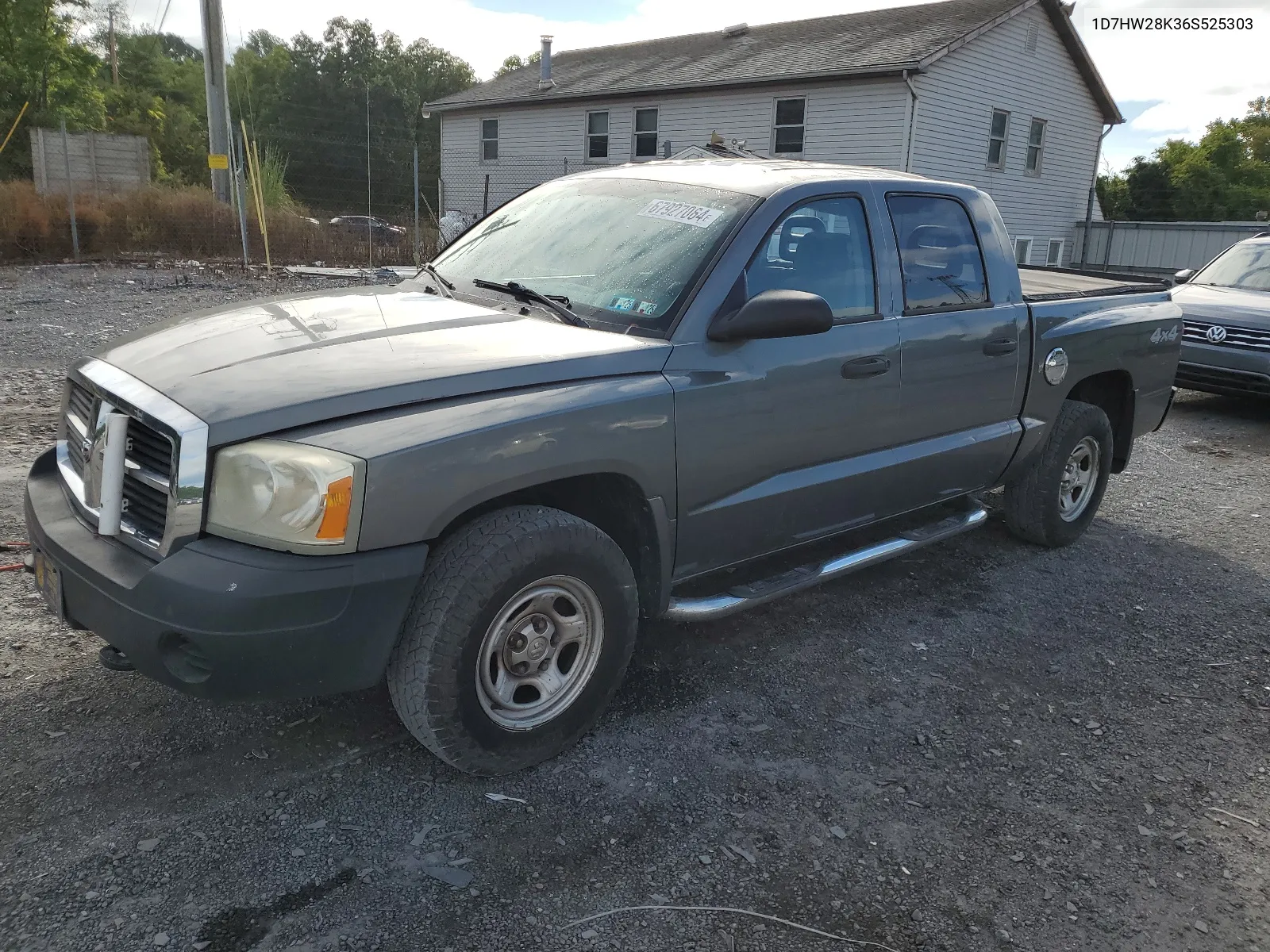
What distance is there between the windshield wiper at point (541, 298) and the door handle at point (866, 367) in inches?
41.5

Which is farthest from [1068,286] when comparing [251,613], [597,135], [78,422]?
[597,135]

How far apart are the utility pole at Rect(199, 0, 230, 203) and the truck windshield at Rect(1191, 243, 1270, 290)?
15.4 meters

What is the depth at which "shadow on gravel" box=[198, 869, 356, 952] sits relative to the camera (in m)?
Result: 2.24

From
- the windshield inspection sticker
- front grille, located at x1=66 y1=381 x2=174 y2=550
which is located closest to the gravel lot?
front grille, located at x1=66 y1=381 x2=174 y2=550

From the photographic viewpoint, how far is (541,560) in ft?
9.07

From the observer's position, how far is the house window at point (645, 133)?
2464 centimetres

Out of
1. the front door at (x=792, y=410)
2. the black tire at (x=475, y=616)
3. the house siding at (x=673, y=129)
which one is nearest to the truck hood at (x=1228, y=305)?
the front door at (x=792, y=410)

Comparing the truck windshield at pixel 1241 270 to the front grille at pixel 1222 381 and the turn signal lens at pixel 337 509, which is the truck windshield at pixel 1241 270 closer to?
the front grille at pixel 1222 381

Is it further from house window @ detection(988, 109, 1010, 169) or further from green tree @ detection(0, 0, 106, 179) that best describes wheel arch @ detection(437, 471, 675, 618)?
green tree @ detection(0, 0, 106, 179)

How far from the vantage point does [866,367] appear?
3734mm

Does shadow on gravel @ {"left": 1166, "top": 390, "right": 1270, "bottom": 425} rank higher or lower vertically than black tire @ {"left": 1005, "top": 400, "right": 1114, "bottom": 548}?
lower

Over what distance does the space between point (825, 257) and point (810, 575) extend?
1249 millimetres

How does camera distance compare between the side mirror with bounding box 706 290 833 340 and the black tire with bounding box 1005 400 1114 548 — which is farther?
the black tire with bounding box 1005 400 1114 548

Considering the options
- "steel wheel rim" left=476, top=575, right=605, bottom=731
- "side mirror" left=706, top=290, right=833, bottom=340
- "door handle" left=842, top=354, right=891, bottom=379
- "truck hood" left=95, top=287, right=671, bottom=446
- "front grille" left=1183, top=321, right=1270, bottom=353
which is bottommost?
"steel wheel rim" left=476, top=575, right=605, bottom=731
